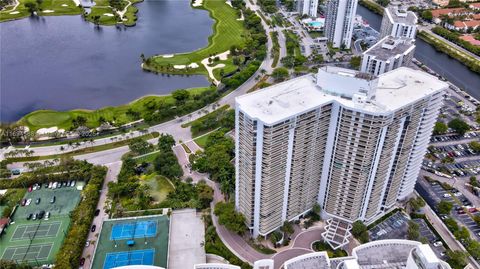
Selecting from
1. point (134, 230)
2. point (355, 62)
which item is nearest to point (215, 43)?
point (355, 62)

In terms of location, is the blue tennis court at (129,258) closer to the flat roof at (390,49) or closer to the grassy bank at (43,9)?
the flat roof at (390,49)

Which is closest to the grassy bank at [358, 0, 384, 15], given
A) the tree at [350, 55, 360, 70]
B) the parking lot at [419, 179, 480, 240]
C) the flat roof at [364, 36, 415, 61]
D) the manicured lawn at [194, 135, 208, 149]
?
the tree at [350, 55, 360, 70]

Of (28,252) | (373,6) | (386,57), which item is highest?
(386,57)

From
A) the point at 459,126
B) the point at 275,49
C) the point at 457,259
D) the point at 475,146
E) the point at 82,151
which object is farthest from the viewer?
the point at 275,49

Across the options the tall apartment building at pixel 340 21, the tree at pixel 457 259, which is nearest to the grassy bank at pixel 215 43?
the tall apartment building at pixel 340 21

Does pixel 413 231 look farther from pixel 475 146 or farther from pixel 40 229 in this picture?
pixel 40 229

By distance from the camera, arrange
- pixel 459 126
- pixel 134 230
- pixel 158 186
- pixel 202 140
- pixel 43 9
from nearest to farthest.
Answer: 1. pixel 134 230
2. pixel 158 186
3. pixel 459 126
4. pixel 202 140
5. pixel 43 9

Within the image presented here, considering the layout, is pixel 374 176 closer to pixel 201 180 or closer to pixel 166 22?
pixel 201 180
